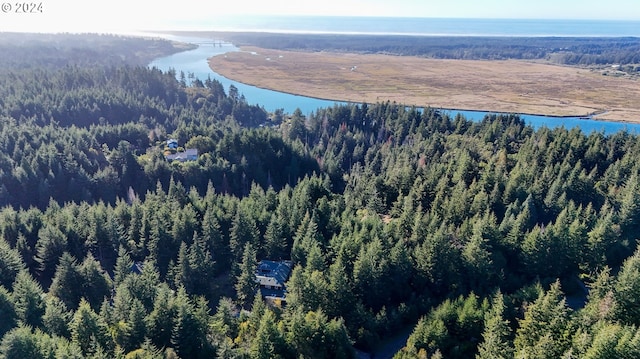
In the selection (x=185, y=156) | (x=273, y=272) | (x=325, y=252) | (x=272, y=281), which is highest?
(x=325, y=252)

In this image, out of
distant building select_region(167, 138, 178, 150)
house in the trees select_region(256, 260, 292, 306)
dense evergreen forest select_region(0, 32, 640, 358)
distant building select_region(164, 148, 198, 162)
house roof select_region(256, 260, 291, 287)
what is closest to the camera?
dense evergreen forest select_region(0, 32, 640, 358)

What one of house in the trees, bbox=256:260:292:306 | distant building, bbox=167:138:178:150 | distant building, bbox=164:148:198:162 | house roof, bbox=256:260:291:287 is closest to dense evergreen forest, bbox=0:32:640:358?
house roof, bbox=256:260:291:287

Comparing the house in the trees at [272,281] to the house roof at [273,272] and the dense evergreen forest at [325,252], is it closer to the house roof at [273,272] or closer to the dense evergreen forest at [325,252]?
the house roof at [273,272]

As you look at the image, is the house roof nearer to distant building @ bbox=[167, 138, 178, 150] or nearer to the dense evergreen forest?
the dense evergreen forest

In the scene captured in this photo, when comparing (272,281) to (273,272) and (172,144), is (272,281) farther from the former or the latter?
(172,144)

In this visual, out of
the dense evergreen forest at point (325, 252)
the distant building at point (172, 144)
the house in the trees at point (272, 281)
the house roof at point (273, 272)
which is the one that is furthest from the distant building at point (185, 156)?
the house in the trees at point (272, 281)

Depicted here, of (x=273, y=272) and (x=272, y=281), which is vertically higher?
(x=273, y=272)

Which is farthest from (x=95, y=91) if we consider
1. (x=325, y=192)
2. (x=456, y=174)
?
(x=456, y=174)

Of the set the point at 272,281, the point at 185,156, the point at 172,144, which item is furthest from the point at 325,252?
the point at 172,144
